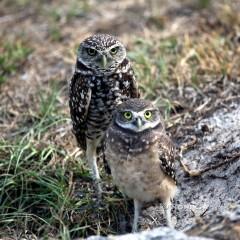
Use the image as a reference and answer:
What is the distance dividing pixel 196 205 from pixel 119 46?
1.29 metres

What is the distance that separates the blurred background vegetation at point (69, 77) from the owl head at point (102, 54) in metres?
0.93

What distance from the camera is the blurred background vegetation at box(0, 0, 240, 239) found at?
5.26 meters

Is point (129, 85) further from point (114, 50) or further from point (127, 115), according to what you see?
point (127, 115)

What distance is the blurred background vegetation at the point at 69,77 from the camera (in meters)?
5.26

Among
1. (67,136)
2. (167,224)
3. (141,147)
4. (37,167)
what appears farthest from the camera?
(67,136)

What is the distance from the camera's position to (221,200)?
16.3ft

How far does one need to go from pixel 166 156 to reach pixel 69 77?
111 inches

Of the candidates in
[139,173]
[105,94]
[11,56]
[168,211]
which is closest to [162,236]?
[139,173]

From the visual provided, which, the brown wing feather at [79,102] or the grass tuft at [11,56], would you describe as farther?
the grass tuft at [11,56]

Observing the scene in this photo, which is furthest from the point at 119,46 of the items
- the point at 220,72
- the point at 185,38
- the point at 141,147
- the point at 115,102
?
the point at 185,38

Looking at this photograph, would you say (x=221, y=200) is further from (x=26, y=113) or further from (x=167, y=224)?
(x=26, y=113)

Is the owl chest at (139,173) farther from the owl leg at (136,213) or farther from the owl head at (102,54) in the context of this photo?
the owl head at (102,54)

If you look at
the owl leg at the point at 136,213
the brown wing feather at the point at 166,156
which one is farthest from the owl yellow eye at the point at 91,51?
the owl leg at the point at 136,213

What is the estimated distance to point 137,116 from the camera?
4543 millimetres
